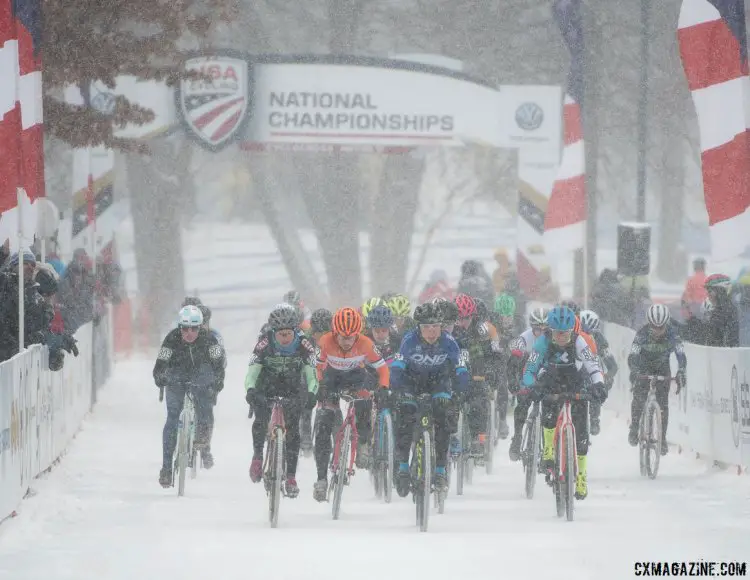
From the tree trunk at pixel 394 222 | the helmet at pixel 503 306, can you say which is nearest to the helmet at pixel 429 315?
the helmet at pixel 503 306

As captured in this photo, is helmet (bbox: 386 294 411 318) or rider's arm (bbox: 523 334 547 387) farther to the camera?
helmet (bbox: 386 294 411 318)

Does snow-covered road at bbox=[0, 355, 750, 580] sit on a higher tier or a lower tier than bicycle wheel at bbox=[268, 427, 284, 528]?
lower

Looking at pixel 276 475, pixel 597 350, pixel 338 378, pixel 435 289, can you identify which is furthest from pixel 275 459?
pixel 435 289

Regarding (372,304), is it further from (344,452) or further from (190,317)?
(344,452)

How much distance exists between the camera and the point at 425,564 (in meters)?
10.9

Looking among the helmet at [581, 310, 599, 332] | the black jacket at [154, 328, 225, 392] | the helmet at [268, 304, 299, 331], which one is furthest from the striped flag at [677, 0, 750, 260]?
the black jacket at [154, 328, 225, 392]

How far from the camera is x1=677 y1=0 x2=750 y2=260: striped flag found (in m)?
15.1

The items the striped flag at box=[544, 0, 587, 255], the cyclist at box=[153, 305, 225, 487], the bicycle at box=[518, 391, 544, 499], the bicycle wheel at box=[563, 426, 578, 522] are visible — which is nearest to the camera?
the bicycle wheel at box=[563, 426, 578, 522]

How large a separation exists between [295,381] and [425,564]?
9.89 feet

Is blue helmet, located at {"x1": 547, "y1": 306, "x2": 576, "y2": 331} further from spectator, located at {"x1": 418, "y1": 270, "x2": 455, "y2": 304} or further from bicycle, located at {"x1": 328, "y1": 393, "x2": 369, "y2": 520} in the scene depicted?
spectator, located at {"x1": 418, "y1": 270, "x2": 455, "y2": 304}

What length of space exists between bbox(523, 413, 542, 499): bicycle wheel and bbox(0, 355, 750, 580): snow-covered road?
30 centimetres

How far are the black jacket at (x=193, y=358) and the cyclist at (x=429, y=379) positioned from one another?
2664mm

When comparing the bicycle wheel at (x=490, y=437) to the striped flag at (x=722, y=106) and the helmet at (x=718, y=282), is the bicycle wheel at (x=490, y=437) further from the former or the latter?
the striped flag at (x=722, y=106)

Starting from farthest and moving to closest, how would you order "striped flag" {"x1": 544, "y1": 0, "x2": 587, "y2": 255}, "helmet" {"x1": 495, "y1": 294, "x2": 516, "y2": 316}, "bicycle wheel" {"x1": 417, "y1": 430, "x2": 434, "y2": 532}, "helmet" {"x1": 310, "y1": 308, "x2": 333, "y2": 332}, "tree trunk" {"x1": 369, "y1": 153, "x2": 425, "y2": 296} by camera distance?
"tree trunk" {"x1": 369, "y1": 153, "x2": 425, "y2": 296}
"striped flag" {"x1": 544, "y1": 0, "x2": 587, "y2": 255}
"helmet" {"x1": 495, "y1": 294, "x2": 516, "y2": 316}
"helmet" {"x1": 310, "y1": 308, "x2": 333, "y2": 332}
"bicycle wheel" {"x1": 417, "y1": 430, "x2": 434, "y2": 532}
